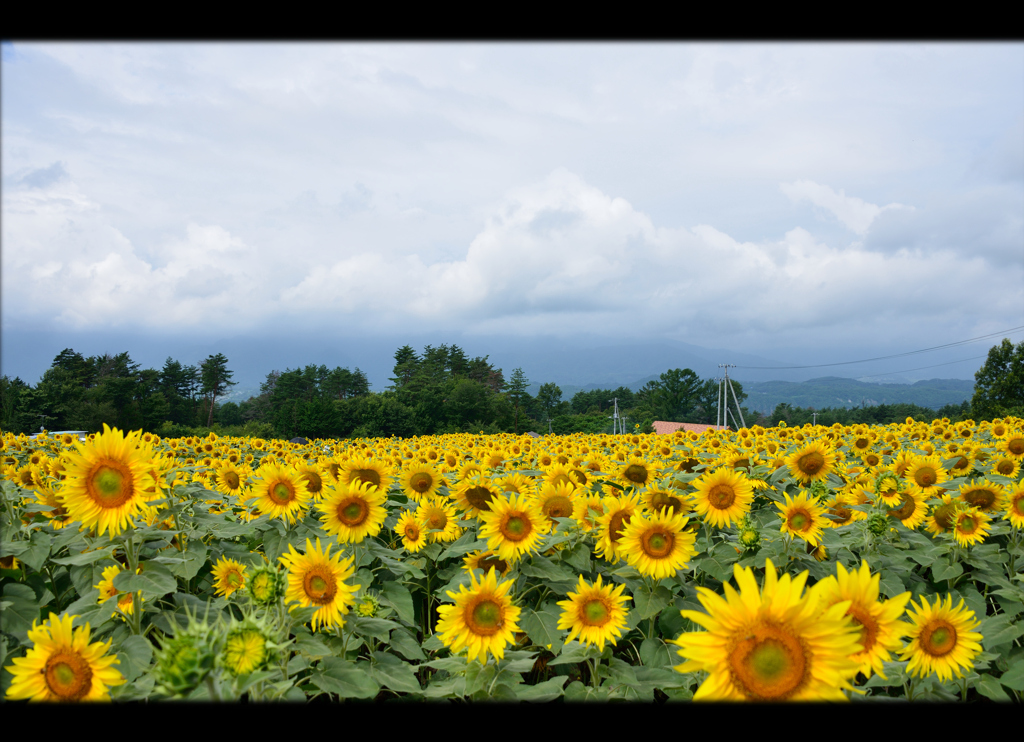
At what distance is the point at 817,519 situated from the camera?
3.83m

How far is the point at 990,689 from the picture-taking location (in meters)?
2.85

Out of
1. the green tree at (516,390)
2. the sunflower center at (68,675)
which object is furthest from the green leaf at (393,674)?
the green tree at (516,390)

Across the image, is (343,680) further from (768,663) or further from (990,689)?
(990,689)

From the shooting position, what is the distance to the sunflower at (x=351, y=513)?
3.69 meters

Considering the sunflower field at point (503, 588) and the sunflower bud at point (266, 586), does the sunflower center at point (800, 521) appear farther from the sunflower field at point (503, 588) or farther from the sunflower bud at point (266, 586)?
the sunflower bud at point (266, 586)

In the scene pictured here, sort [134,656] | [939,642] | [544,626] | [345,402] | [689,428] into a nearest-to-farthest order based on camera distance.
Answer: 1. [939,642]
2. [134,656]
3. [544,626]
4. [689,428]
5. [345,402]

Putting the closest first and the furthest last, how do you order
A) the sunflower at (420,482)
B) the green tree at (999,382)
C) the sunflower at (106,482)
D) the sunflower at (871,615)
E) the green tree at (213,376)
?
the sunflower at (871,615) → the sunflower at (106,482) → the sunflower at (420,482) → the green tree at (999,382) → the green tree at (213,376)

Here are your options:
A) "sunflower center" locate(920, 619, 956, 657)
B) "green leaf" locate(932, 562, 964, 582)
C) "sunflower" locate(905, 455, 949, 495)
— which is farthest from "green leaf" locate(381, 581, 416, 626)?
"sunflower" locate(905, 455, 949, 495)

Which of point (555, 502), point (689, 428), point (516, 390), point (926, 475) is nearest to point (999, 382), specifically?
point (689, 428)

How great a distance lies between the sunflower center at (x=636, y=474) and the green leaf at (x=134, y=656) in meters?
3.78

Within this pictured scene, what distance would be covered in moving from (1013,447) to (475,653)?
24.0 feet

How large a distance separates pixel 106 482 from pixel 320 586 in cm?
114
